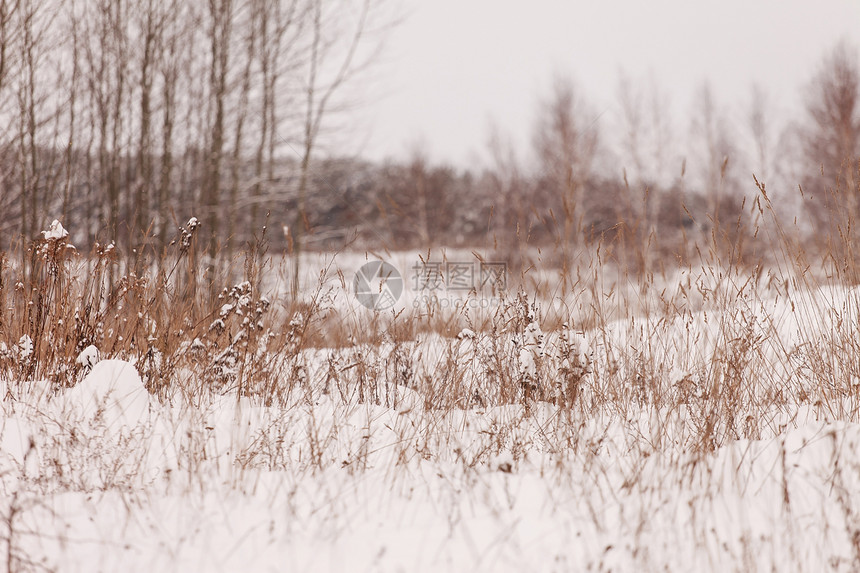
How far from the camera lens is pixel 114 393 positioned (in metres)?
2.15

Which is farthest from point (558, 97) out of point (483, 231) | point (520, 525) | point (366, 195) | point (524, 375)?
point (520, 525)

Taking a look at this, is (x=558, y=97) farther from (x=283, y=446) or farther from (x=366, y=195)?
(x=283, y=446)

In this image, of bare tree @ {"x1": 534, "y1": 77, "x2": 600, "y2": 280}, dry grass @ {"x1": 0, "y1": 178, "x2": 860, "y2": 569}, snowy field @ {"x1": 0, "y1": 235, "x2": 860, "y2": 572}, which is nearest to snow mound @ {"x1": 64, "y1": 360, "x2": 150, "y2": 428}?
snowy field @ {"x1": 0, "y1": 235, "x2": 860, "y2": 572}

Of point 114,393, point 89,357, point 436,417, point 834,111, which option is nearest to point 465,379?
point 436,417

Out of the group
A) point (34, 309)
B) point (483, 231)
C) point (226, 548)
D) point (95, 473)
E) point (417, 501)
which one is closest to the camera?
point (226, 548)

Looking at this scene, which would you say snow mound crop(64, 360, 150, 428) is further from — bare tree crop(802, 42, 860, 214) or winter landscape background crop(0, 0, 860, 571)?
bare tree crop(802, 42, 860, 214)

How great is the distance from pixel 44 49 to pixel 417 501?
25.0ft

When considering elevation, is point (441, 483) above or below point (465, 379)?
below

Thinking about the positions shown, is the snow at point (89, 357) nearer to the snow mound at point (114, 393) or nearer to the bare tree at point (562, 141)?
the snow mound at point (114, 393)

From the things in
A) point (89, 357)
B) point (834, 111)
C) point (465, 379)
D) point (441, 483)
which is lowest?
point (441, 483)

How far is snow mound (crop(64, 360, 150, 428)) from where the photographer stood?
2.09 meters

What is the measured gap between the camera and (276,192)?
291 inches

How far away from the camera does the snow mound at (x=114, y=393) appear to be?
209 centimetres

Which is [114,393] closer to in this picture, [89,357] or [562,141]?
[89,357]
